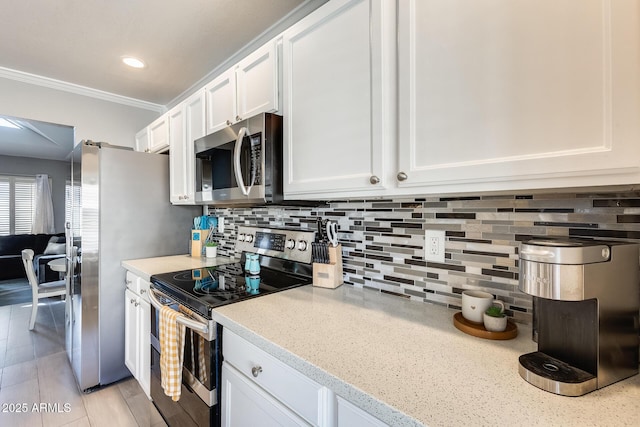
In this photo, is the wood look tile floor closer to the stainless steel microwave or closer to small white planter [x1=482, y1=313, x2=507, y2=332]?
the stainless steel microwave

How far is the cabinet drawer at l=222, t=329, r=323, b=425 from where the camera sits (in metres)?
0.76

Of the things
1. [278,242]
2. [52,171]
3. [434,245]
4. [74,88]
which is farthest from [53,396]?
[52,171]

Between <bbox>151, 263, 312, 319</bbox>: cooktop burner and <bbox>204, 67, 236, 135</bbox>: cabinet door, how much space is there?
879 millimetres

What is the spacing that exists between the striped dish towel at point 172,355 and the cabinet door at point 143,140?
2118mm

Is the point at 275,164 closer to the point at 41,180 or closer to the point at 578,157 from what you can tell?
the point at 578,157

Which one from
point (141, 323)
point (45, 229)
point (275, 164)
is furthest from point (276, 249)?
point (45, 229)

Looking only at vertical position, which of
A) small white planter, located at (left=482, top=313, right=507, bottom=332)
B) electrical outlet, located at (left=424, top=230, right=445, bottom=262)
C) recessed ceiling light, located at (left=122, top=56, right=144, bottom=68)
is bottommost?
small white planter, located at (left=482, top=313, right=507, bottom=332)

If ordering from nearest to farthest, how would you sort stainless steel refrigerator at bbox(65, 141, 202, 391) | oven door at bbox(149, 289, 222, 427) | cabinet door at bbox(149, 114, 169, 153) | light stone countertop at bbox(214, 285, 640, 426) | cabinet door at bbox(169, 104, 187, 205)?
light stone countertop at bbox(214, 285, 640, 426), oven door at bbox(149, 289, 222, 427), stainless steel refrigerator at bbox(65, 141, 202, 391), cabinet door at bbox(169, 104, 187, 205), cabinet door at bbox(149, 114, 169, 153)

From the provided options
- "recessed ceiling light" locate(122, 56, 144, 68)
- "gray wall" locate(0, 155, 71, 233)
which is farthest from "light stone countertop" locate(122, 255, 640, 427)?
"gray wall" locate(0, 155, 71, 233)

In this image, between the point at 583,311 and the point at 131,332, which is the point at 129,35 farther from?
the point at 583,311

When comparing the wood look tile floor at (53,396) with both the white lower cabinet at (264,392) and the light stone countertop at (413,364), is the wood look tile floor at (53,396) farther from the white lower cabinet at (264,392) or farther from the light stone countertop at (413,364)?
the light stone countertop at (413,364)

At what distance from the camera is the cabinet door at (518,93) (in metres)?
0.59

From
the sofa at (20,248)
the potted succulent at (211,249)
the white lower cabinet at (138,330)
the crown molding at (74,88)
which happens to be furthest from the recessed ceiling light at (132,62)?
the sofa at (20,248)

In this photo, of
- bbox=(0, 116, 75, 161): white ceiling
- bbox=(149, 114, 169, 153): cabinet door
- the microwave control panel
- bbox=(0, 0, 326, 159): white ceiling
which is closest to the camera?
the microwave control panel
